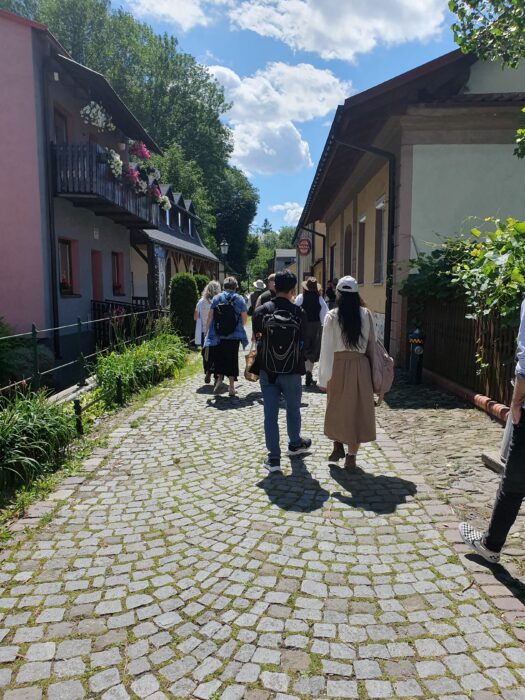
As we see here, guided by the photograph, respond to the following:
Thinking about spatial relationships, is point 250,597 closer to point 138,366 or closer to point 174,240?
point 138,366

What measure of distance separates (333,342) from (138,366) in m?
4.89

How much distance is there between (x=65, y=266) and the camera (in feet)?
46.6

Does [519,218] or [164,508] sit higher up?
[519,218]

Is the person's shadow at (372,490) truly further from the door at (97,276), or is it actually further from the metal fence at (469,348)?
the door at (97,276)

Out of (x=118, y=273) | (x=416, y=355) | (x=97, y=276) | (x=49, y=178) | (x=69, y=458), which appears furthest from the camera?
(x=118, y=273)

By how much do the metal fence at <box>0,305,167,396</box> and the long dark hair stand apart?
10.9 feet

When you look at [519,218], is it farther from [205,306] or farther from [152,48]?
[152,48]

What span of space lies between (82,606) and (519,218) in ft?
32.1

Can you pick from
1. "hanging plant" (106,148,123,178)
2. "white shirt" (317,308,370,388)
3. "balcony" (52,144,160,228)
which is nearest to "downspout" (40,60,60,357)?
"balcony" (52,144,160,228)

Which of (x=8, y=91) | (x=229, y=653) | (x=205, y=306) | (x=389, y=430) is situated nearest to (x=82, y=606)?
(x=229, y=653)

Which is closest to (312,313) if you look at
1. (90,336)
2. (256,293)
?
(256,293)

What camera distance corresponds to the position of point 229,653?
244 cm

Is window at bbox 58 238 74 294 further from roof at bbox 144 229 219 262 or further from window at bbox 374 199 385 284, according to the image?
window at bbox 374 199 385 284

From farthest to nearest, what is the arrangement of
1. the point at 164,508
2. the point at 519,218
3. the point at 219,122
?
the point at 219,122 → the point at 519,218 → the point at 164,508
